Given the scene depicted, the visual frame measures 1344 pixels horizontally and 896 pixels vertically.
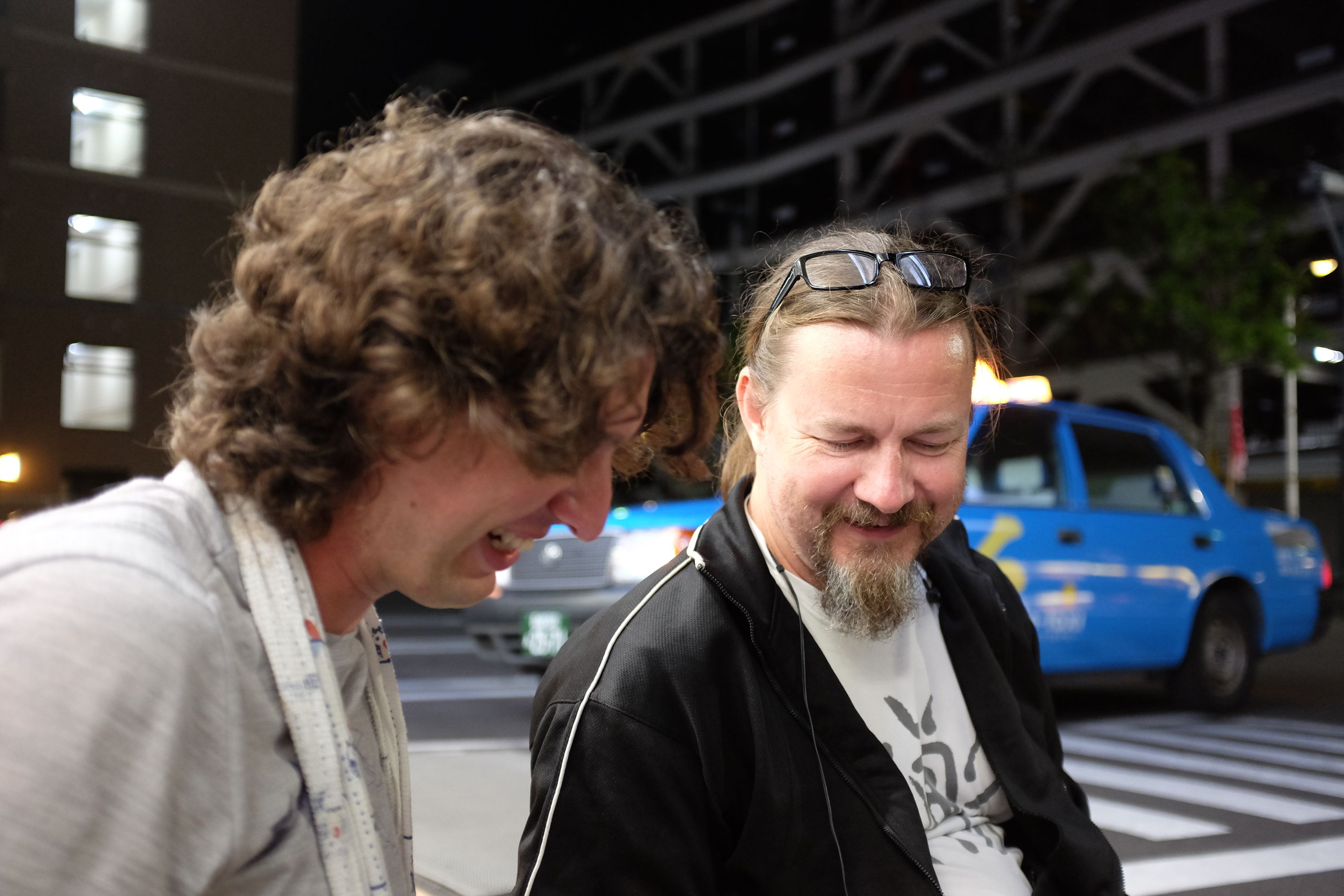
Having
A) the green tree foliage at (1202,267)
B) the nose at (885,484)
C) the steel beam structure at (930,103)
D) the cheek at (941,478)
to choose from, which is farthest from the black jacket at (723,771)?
the steel beam structure at (930,103)

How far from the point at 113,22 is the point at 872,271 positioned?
7997 mm

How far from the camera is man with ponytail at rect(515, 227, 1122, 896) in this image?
5.45 ft

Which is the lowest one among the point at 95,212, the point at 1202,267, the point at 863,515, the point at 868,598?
the point at 868,598

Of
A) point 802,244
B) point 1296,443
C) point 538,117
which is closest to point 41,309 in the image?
point 802,244

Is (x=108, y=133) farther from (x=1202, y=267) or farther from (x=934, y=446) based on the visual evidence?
(x=1202, y=267)

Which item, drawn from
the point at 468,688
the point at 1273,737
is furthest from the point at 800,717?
the point at 468,688

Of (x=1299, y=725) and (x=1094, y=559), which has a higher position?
(x=1094, y=559)

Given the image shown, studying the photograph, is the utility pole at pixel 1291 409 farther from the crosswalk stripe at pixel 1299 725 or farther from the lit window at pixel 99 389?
the lit window at pixel 99 389

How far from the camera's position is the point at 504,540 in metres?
1.25

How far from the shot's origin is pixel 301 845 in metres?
0.97

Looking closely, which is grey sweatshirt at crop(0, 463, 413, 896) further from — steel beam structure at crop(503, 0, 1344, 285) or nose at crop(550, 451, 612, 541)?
steel beam structure at crop(503, 0, 1344, 285)

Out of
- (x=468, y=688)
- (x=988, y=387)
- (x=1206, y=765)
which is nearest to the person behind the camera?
(x=988, y=387)

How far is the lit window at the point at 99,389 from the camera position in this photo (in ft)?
25.4

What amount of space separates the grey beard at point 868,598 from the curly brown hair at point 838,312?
0.41 meters
